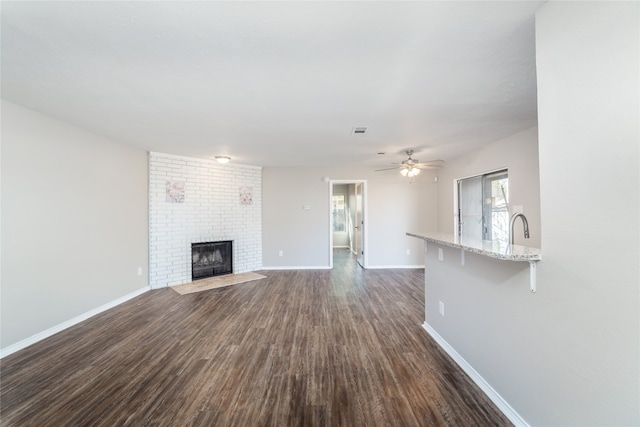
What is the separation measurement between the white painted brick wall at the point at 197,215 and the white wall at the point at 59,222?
0.51 metres

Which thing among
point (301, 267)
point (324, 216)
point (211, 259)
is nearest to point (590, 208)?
point (324, 216)

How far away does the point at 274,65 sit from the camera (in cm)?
182

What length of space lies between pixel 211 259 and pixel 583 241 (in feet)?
17.9

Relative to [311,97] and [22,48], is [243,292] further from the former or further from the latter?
[22,48]

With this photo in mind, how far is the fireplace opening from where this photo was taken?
4973 millimetres

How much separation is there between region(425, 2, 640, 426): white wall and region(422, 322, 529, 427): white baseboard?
0.16ft

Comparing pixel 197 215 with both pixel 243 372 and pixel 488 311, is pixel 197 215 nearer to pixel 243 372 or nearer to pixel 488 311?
pixel 243 372

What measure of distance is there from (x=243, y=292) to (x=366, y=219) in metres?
3.21

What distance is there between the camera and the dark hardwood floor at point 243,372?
1.64 metres

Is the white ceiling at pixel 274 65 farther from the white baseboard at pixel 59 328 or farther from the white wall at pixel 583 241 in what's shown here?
the white baseboard at pixel 59 328

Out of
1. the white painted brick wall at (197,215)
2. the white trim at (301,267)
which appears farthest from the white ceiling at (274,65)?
the white trim at (301,267)

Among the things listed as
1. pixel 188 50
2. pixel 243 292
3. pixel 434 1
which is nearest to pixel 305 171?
pixel 243 292

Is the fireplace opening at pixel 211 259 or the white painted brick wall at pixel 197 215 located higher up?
the white painted brick wall at pixel 197 215

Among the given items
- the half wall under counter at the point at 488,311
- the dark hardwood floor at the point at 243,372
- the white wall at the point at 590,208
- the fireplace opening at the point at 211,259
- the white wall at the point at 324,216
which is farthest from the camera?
the white wall at the point at 324,216
